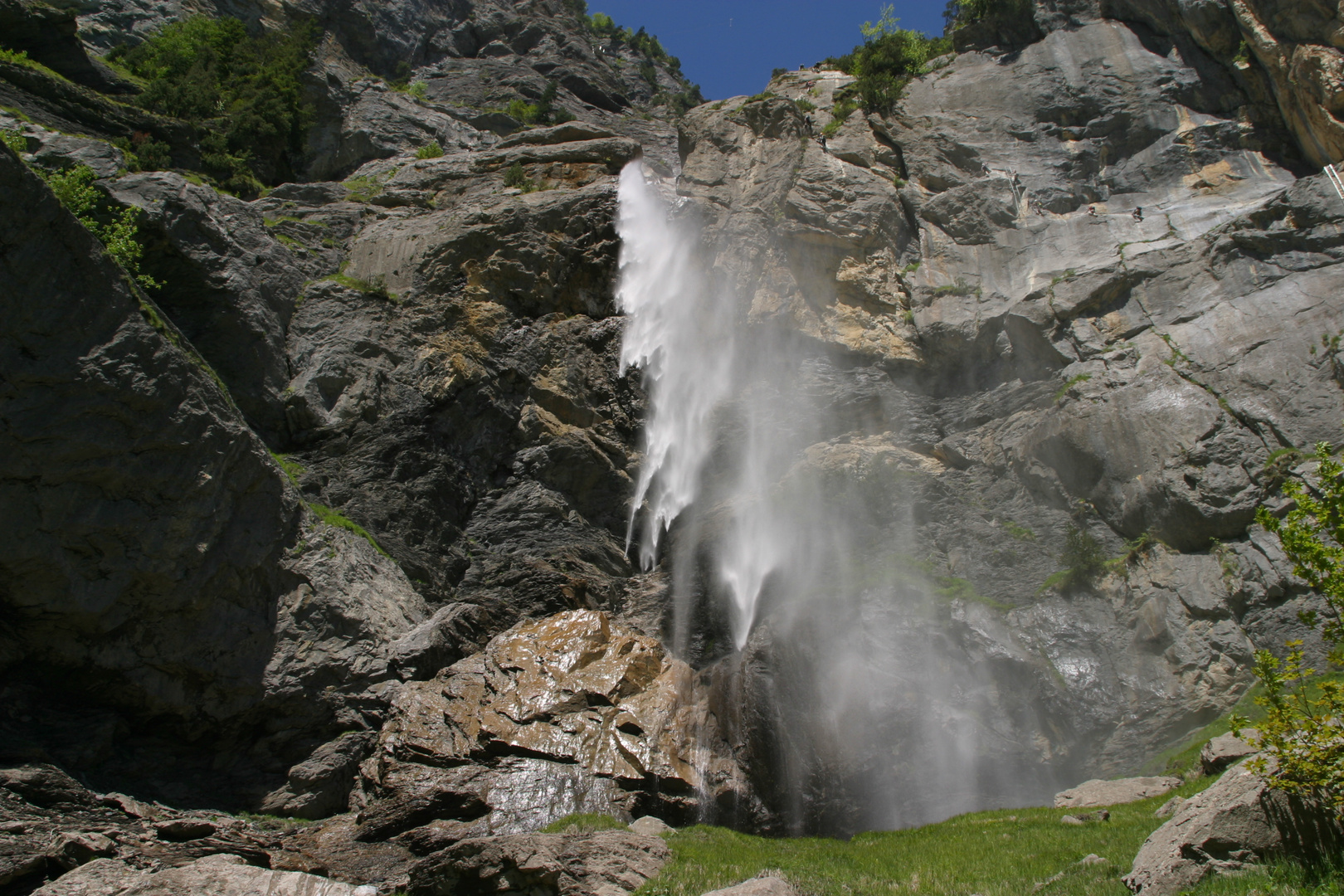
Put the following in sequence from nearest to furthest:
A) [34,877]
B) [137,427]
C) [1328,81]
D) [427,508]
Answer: [34,877], [137,427], [427,508], [1328,81]

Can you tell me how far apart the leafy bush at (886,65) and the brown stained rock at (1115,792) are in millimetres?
26313

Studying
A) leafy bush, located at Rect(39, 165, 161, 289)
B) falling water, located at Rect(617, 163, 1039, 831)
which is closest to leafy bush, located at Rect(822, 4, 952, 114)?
falling water, located at Rect(617, 163, 1039, 831)

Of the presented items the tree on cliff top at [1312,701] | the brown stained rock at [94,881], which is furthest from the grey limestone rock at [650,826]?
the tree on cliff top at [1312,701]

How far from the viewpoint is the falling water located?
49.2 ft

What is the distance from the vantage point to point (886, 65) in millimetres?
33344

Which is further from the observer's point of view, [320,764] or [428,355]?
[428,355]

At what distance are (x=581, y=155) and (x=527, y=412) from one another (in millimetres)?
13677

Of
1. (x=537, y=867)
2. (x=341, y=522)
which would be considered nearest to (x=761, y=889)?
(x=537, y=867)

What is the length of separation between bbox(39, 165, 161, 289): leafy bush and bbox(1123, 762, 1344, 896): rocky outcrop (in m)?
22.0

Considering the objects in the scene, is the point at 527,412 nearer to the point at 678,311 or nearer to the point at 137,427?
the point at 678,311

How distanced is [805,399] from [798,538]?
15.8ft

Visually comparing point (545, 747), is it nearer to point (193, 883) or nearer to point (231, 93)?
point (193, 883)

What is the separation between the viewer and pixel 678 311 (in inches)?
1077

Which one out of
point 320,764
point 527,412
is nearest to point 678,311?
point 527,412
